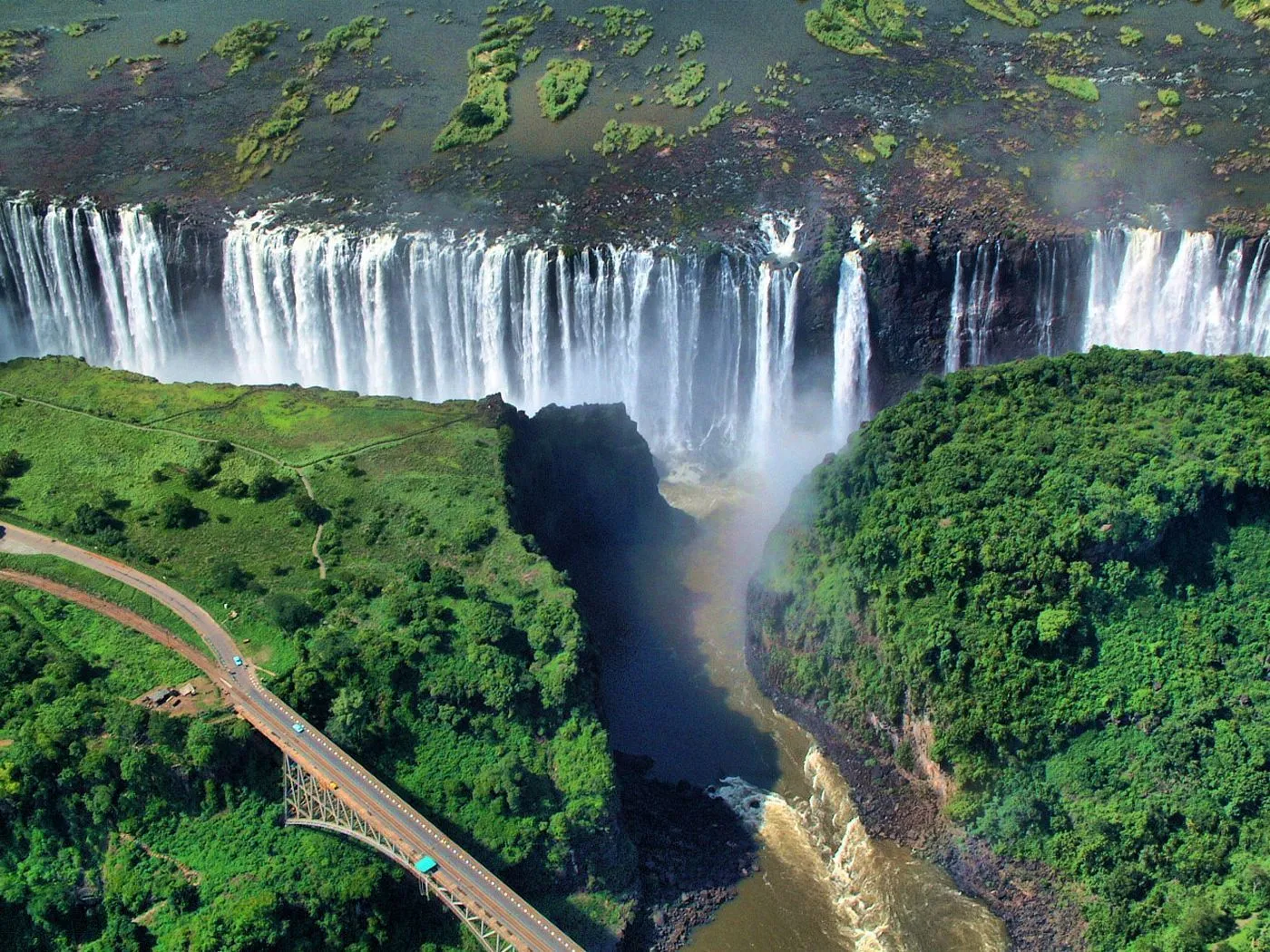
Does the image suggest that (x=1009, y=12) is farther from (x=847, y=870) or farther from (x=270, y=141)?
(x=847, y=870)

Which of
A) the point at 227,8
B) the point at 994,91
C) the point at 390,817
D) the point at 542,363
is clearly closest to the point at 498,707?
the point at 390,817

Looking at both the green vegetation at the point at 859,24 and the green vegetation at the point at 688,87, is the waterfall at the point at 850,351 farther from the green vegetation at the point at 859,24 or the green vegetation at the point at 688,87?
the green vegetation at the point at 859,24

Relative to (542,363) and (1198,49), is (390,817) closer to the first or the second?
(542,363)

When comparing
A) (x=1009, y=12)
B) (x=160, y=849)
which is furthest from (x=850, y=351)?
(x=160, y=849)

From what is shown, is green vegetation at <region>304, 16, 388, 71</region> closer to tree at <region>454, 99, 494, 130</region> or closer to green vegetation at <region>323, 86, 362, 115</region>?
green vegetation at <region>323, 86, 362, 115</region>

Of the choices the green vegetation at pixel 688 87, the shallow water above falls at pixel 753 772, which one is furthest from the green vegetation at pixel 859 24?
the shallow water above falls at pixel 753 772

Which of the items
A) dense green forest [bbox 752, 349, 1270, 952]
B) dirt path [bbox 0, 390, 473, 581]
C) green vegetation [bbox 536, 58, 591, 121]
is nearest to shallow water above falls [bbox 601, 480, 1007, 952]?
dense green forest [bbox 752, 349, 1270, 952]

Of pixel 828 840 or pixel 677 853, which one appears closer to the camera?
pixel 677 853
